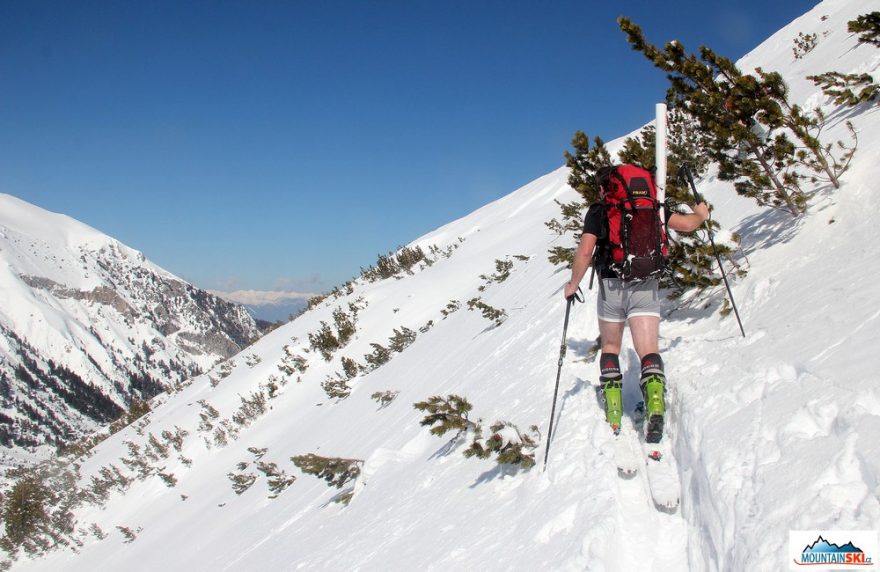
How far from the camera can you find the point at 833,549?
1564mm

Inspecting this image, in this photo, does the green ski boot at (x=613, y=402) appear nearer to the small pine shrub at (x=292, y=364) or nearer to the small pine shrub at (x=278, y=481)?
the small pine shrub at (x=278, y=481)

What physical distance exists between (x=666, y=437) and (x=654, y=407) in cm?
25

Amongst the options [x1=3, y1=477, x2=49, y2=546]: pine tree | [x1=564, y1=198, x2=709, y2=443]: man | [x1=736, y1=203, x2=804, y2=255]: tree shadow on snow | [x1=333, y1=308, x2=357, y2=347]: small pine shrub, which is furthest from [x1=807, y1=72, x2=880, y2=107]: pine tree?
[x1=3, y1=477, x2=49, y2=546]: pine tree

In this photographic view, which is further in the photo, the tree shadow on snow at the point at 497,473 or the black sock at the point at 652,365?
the tree shadow on snow at the point at 497,473

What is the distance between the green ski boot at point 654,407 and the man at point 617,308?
0.31 feet

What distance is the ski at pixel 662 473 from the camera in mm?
2611

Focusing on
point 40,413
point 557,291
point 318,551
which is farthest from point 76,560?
point 40,413

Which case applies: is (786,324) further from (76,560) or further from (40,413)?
(40,413)

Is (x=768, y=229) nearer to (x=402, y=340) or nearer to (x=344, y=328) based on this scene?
(x=402, y=340)

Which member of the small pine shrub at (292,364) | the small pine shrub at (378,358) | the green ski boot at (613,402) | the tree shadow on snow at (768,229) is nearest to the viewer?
the green ski boot at (613,402)

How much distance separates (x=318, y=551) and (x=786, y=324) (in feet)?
14.3

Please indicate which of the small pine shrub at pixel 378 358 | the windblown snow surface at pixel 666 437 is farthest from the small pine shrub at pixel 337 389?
the windblown snow surface at pixel 666 437

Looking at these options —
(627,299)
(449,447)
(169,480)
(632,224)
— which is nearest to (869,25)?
(632,224)

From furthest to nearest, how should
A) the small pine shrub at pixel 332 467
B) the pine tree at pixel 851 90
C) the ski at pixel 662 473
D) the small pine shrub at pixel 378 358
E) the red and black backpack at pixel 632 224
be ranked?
the small pine shrub at pixel 378 358, the small pine shrub at pixel 332 467, the pine tree at pixel 851 90, the red and black backpack at pixel 632 224, the ski at pixel 662 473
